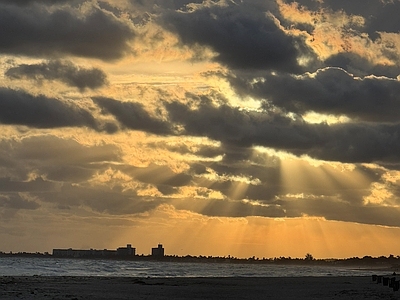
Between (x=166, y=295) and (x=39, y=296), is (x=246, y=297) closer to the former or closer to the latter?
(x=166, y=295)

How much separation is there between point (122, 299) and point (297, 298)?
13.3m

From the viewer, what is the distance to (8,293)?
176 ft

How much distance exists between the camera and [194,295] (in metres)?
61.1

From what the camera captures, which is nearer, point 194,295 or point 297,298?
point 297,298

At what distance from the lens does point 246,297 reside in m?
59.0

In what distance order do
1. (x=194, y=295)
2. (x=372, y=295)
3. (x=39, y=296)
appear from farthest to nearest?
1. (x=194, y=295)
2. (x=372, y=295)
3. (x=39, y=296)

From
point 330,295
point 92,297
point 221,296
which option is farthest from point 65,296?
point 330,295

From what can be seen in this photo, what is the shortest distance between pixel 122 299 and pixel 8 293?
831 centimetres

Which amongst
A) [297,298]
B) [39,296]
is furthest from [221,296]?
[39,296]

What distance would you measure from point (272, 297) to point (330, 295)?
476cm

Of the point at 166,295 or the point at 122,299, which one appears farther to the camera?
the point at 166,295

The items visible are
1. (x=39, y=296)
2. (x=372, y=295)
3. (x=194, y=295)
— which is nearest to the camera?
(x=39, y=296)

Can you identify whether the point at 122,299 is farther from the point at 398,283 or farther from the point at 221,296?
the point at 398,283

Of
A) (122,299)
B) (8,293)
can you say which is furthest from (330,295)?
(8,293)
